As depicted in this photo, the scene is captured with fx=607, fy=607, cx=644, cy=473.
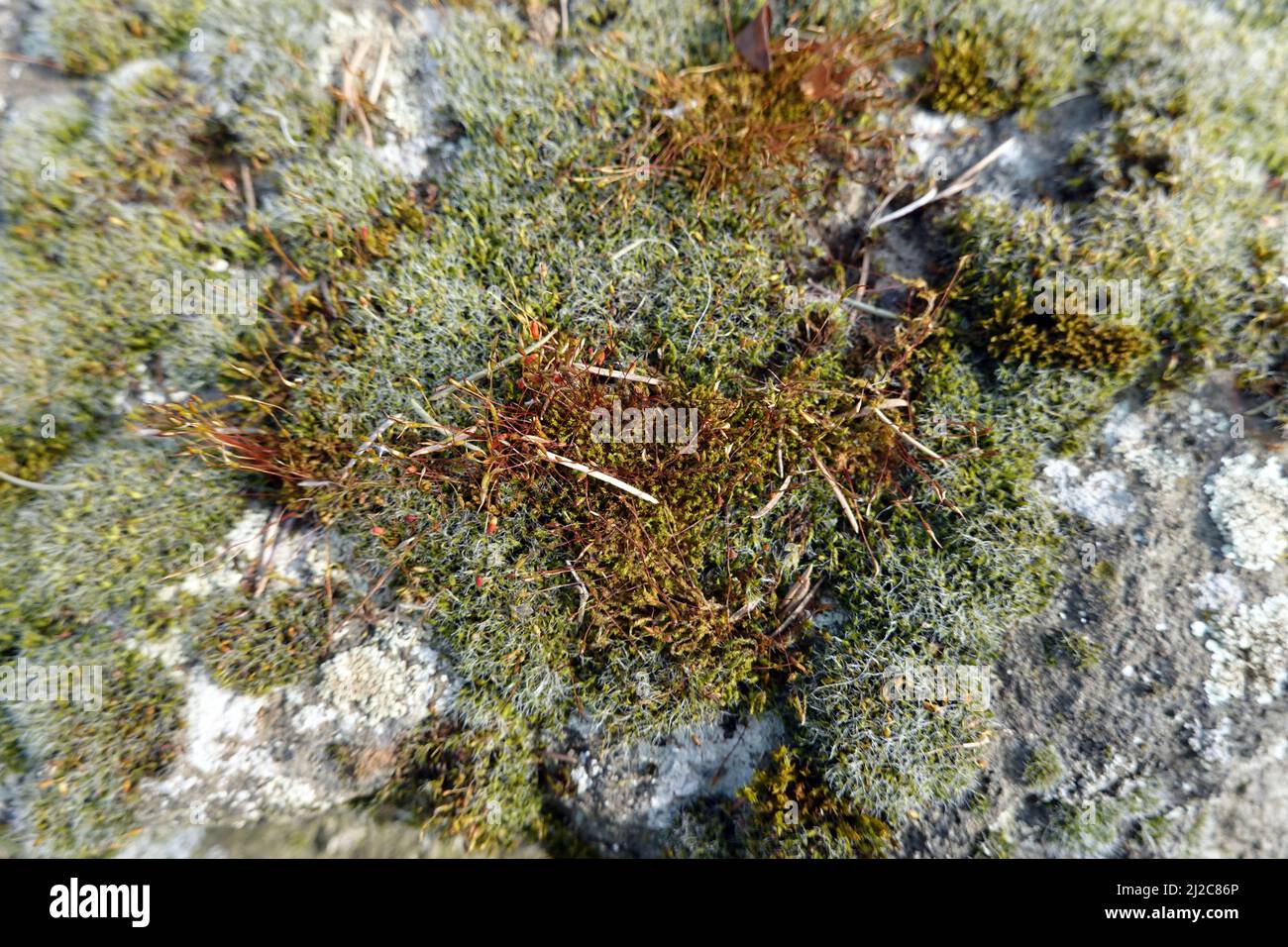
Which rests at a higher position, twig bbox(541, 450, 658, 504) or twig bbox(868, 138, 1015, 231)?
twig bbox(868, 138, 1015, 231)

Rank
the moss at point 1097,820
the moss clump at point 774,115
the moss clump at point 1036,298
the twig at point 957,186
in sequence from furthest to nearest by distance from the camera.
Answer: the twig at point 957,186 < the moss clump at point 774,115 < the moss clump at point 1036,298 < the moss at point 1097,820

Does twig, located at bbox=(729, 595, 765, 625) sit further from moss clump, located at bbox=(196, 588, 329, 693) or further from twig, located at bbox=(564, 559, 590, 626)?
moss clump, located at bbox=(196, 588, 329, 693)

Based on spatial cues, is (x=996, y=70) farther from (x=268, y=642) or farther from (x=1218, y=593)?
(x=268, y=642)

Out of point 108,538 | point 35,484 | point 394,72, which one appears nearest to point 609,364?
point 394,72

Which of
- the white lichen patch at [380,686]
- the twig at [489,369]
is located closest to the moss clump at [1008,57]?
the twig at [489,369]

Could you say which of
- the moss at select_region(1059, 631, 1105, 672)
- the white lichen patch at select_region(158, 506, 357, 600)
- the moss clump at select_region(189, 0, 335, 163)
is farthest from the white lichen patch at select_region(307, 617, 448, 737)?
the moss at select_region(1059, 631, 1105, 672)

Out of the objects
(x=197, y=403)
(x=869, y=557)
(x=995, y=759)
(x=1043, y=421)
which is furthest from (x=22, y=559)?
→ (x=1043, y=421)

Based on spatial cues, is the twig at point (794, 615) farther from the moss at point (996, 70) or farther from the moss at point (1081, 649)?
the moss at point (996, 70)
